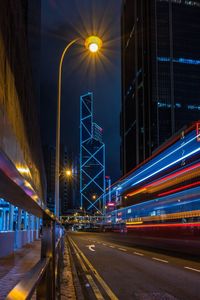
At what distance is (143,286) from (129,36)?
189677 mm

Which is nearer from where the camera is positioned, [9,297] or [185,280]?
[9,297]

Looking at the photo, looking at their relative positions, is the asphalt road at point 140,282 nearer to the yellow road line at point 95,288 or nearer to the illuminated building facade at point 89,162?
the yellow road line at point 95,288

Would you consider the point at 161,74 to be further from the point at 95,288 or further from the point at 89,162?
the point at 95,288

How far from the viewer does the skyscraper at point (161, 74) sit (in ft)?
465

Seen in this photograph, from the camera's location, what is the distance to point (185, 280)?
1251 cm

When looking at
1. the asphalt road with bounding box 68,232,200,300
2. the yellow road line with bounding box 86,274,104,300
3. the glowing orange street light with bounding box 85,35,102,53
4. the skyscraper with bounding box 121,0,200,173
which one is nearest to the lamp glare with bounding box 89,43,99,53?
the glowing orange street light with bounding box 85,35,102,53

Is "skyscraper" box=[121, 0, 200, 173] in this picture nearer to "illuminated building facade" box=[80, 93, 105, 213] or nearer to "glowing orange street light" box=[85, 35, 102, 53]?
"illuminated building facade" box=[80, 93, 105, 213]

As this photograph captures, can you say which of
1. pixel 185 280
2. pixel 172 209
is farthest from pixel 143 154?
pixel 185 280

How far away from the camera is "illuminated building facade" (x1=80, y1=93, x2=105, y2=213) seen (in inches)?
6590

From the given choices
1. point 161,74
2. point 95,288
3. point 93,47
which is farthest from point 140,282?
point 161,74

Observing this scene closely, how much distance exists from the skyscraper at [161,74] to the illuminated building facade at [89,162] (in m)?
12.9

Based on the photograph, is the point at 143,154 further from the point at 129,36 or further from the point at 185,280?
the point at 185,280

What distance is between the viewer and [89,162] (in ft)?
556

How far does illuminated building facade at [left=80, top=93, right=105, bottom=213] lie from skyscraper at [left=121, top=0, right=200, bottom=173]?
1291 centimetres
